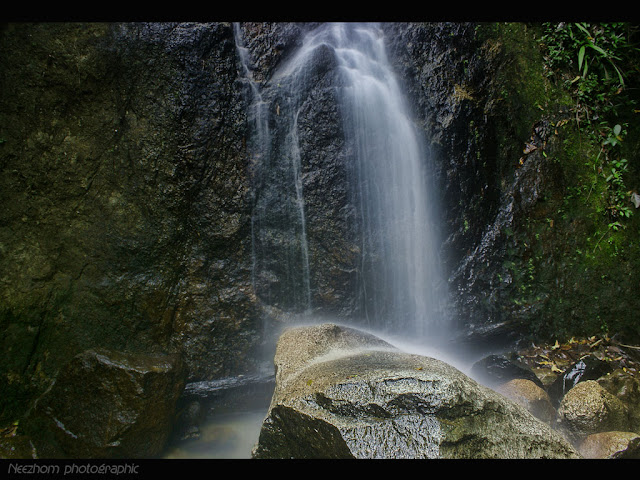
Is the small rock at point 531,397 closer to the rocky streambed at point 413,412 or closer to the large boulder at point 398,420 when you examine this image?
the rocky streambed at point 413,412

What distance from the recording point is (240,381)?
465cm

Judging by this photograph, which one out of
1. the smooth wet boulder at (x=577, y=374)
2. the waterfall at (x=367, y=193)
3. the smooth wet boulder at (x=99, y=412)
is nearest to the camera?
the smooth wet boulder at (x=99, y=412)

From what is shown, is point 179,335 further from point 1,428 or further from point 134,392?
point 1,428

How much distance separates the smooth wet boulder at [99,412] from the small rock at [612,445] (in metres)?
4.03

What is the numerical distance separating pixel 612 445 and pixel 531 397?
752 mm

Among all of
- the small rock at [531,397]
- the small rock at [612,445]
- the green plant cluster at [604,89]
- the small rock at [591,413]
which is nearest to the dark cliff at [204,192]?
the green plant cluster at [604,89]

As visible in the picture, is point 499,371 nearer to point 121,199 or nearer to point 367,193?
point 367,193

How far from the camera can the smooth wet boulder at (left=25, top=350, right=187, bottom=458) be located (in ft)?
11.2

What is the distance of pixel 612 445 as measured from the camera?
3172 millimetres

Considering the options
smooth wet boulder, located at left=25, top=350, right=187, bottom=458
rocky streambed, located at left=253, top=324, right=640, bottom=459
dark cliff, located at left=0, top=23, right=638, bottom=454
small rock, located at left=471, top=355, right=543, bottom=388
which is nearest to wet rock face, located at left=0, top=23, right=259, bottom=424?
dark cliff, located at left=0, top=23, right=638, bottom=454

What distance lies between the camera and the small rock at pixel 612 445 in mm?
3121

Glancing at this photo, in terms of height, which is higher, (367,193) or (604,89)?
(604,89)

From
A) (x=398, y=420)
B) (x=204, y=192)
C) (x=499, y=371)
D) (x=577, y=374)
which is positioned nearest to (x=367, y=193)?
(x=204, y=192)

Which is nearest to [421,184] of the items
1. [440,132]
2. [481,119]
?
[440,132]
